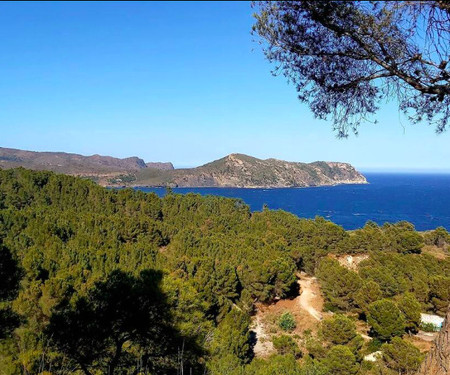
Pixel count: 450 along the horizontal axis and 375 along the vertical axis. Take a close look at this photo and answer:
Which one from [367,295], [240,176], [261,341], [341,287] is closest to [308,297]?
[341,287]

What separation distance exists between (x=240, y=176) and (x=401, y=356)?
16340cm

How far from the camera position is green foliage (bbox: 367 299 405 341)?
1797 centimetres

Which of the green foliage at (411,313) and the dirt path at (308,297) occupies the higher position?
the green foliage at (411,313)

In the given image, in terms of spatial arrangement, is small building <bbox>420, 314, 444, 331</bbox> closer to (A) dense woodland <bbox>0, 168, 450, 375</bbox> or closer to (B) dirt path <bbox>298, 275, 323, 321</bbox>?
(A) dense woodland <bbox>0, 168, 450, 375</bbox>

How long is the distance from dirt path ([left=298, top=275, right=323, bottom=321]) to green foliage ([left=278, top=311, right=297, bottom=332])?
7.05 ft

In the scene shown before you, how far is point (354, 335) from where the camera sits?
16.5m

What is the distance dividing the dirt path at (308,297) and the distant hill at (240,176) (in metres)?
136

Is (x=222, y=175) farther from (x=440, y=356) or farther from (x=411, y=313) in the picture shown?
(x=440, y=356)

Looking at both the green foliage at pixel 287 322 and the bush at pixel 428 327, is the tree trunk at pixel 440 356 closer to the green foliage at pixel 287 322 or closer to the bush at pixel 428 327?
the bush at pixel 428 327

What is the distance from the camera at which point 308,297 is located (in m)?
28.2

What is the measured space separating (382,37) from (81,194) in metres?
40.2

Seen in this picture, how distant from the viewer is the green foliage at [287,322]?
22.7m

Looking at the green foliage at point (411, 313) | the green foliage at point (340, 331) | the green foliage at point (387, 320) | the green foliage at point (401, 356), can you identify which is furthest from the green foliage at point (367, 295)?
the green foliage at point (401, 356)

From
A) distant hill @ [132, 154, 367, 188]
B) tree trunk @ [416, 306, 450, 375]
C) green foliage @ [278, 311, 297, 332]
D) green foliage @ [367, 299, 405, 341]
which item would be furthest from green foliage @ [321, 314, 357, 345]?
distant hill @ [132, 154, 367, 188]
